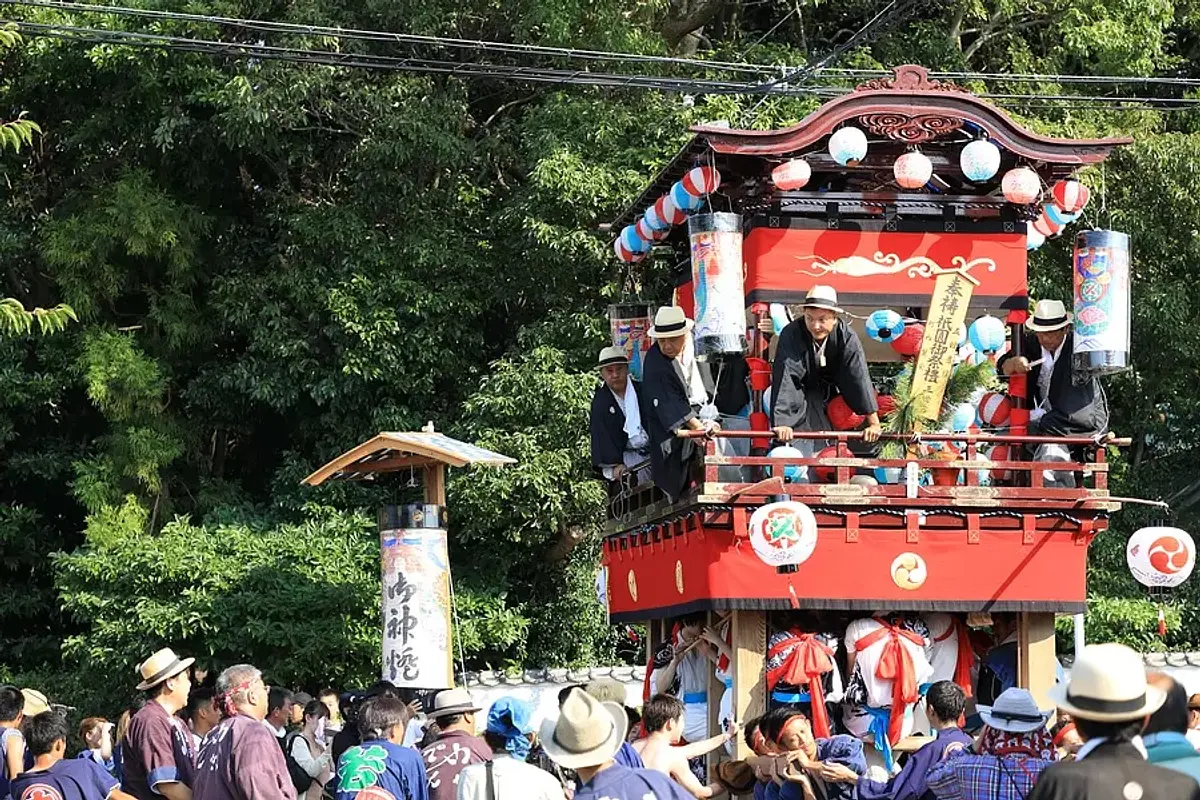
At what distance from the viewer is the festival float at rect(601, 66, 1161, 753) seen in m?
10.6

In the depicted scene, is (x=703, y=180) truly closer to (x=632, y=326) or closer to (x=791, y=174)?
(x=791, y=174)

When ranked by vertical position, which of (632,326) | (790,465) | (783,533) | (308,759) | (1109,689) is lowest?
(308,759)

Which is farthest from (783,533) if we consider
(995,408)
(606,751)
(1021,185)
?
(606,751)

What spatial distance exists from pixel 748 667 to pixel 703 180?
10.8ft

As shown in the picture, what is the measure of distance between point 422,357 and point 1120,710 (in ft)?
47.7

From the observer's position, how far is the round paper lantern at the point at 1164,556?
10.8 metres

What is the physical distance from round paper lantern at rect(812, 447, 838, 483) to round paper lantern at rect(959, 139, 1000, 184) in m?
2.13

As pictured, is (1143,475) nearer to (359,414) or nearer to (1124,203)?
(1124,203)

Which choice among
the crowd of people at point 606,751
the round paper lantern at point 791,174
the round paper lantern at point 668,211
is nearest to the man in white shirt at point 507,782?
the crowd of people at point 606,751

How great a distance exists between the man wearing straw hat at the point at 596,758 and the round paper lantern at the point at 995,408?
22.5ft

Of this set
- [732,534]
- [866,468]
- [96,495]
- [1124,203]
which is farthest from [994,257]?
[96,495]

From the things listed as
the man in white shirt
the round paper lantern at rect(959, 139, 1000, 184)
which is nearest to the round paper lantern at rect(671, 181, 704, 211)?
the round paper lantern at rect(959, 139, 1000, 184)

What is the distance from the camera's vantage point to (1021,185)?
11609mm

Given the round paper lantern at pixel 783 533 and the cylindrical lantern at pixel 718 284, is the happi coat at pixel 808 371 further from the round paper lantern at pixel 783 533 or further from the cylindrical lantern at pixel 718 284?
the round paper lantern at pixel 783 533
